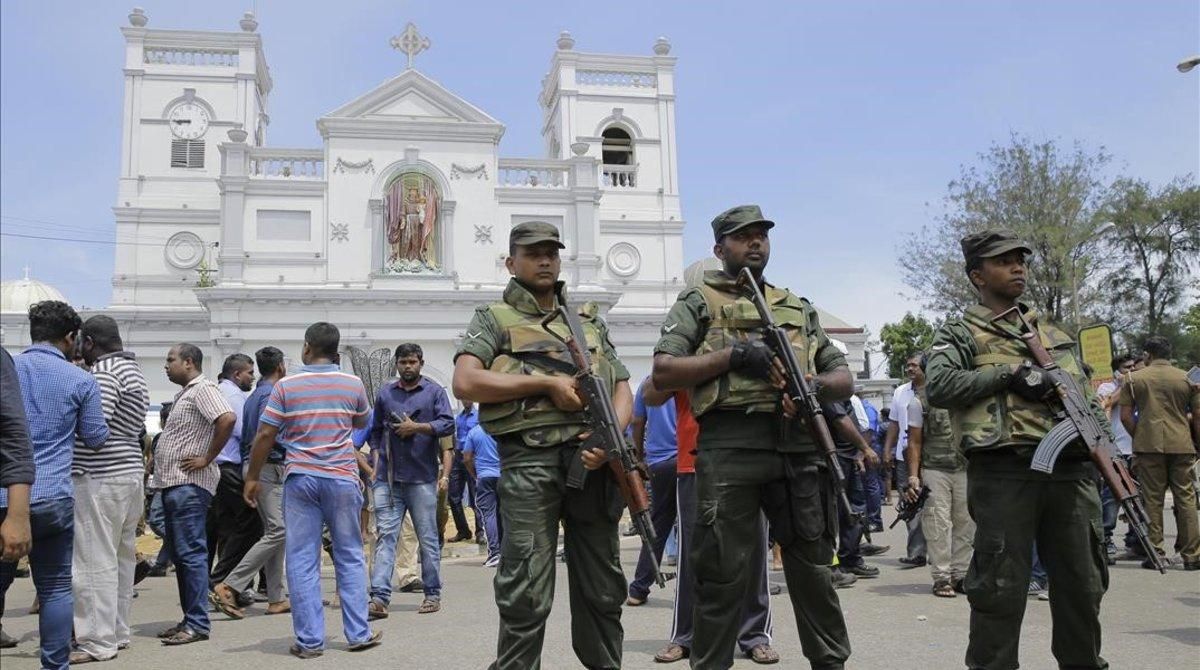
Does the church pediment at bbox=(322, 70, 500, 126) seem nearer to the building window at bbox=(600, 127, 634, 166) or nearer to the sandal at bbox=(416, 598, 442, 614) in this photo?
the building window at bbox=(600, 127, 634, 166)

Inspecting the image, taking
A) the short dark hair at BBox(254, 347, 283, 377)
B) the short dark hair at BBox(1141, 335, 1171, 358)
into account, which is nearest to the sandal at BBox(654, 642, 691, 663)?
the short dark hair at BBox(254, 347, 283, 377)

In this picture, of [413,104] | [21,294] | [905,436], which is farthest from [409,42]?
[905,436]

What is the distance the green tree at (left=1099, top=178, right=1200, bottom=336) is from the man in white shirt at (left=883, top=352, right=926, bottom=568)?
82.9 ft

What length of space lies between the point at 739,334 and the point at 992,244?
124 cm

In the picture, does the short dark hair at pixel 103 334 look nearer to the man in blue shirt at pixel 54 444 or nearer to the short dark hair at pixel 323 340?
the man in blue shirt at pixel 54 444

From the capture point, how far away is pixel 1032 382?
4.16 meters

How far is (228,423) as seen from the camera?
652 centimetres

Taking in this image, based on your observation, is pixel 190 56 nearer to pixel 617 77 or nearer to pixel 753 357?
pixel 617 77

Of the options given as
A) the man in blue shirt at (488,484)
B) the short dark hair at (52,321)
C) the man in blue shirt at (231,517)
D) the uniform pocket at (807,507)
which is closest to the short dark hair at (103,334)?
the short dark hair at (52,321)

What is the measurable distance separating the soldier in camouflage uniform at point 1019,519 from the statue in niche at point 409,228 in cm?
3287

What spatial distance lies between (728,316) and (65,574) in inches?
124

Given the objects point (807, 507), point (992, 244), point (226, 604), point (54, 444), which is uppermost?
point (992, 244)

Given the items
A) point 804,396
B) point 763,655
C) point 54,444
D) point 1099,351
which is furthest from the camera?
point 1099,351

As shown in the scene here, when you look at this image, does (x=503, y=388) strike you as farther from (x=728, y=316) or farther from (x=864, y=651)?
(x=864, y=651)
